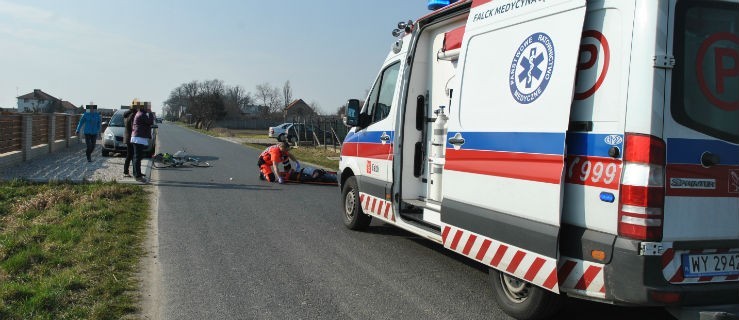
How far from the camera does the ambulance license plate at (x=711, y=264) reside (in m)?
3.66

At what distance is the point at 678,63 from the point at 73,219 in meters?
7.55

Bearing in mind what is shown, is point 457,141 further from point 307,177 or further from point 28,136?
point 28,136

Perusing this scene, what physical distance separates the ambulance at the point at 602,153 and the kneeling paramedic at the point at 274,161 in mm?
9516

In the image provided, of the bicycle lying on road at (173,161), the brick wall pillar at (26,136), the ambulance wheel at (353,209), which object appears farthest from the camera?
the bicycle lying on road at (173,161)

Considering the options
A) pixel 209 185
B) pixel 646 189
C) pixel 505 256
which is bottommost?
pixel 209 185

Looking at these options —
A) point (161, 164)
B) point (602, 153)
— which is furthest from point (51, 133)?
point (602, 153)

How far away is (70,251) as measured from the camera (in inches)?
253

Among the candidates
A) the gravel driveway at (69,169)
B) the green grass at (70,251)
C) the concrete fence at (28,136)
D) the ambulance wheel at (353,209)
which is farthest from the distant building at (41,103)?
the ambulance wheel at (353,209)

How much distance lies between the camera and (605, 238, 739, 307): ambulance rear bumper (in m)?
3.55

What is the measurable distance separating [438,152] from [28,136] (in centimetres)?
1446

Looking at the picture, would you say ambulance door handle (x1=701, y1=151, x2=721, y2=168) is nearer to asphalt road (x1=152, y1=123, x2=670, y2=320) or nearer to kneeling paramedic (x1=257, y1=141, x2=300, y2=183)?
asphalt road (x1=152, y1=123, x2=670, y2=320)

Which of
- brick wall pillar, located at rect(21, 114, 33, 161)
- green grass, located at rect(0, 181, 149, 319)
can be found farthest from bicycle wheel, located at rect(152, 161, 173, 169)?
green grass, located at rect(0, 181, 149, 319)

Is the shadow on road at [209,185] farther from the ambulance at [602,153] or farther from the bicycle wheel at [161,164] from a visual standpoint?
the ambulance at [602,153]

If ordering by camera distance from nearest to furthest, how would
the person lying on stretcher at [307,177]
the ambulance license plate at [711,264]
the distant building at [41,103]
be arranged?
the ambulance license plate at [711,264], the person lying on stretcher at [307,177], the distant building at [41,103]
